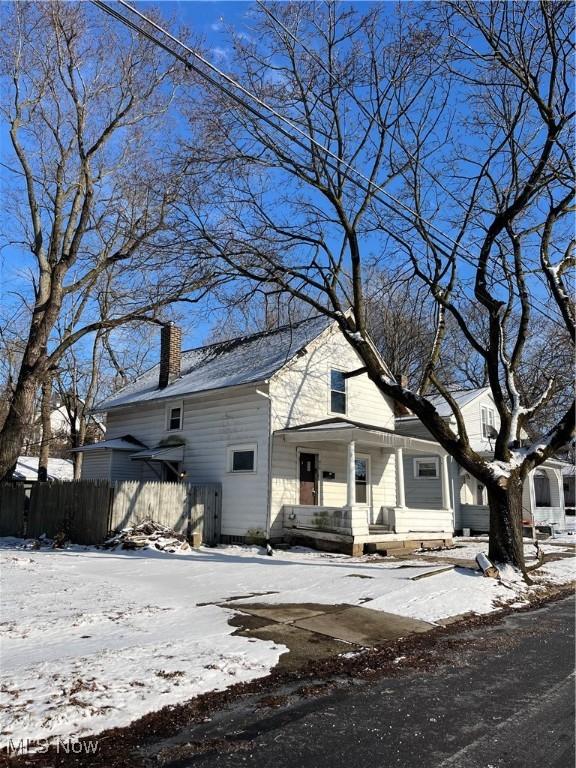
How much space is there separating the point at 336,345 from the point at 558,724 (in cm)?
1579

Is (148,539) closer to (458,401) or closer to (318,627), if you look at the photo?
(318,627)

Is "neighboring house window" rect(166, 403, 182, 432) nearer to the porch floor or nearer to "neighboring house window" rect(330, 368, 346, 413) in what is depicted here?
"neighboring house window" rect(330, 368, 346, 413)

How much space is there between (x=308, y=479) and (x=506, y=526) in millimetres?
7744

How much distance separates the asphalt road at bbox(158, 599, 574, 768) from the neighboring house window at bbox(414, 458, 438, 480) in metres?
17.9

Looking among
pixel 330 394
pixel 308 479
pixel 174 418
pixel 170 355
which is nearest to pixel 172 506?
pixel 174 418

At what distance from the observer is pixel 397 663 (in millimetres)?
5770

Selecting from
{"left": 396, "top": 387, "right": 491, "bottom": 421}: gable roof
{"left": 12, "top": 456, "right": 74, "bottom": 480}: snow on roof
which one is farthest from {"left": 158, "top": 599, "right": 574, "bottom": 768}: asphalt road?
{"left": 12, "top": 456, "right": 74, "bottom": 480}: snow on roof

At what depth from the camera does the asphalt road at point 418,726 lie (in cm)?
361

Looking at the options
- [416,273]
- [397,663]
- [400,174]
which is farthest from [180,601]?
[400,174]

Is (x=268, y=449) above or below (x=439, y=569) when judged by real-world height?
above

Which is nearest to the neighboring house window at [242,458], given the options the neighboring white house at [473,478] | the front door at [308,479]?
the front door at [308,479]

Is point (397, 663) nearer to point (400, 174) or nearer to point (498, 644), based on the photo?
point (498, 644)

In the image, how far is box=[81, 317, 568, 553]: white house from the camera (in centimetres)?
1631

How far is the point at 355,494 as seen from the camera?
18469 millimetres
